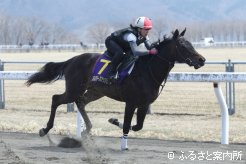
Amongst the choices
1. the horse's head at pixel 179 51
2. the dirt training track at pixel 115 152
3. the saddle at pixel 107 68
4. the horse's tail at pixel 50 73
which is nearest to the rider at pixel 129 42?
the saddle at pixel 107 68

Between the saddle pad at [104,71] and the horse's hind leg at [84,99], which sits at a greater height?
the saddle pad at [104,71]

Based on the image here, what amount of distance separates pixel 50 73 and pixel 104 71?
5.32 feet

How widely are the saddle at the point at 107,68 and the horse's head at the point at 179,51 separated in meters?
0.49

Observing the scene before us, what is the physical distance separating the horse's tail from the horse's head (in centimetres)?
223

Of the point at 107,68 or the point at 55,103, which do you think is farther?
the point at 55,103

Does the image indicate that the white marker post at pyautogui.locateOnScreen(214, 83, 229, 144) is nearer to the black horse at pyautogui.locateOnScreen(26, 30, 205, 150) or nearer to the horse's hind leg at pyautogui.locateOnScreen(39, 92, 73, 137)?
the black horse at pyautogui.locateOnScreen(26, 30, 205, 150)

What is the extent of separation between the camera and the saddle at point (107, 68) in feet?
30.1

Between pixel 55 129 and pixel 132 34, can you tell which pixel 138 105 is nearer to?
pixel 132 34

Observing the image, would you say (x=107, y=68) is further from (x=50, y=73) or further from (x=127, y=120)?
(x=50, y=73)

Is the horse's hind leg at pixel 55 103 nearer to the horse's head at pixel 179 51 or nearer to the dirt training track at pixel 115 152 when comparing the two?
the dirt training track at pixel 115 152

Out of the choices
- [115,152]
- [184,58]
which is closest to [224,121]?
[184,58]

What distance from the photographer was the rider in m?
8.91

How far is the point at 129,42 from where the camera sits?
8938mm

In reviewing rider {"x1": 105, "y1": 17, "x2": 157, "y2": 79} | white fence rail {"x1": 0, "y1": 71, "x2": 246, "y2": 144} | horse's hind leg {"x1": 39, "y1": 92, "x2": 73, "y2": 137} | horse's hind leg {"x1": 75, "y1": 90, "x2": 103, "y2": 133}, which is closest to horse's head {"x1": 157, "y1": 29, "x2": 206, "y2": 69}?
rider {"x1": 105, "y1": 17, "x2": 157, "y2": 79}
